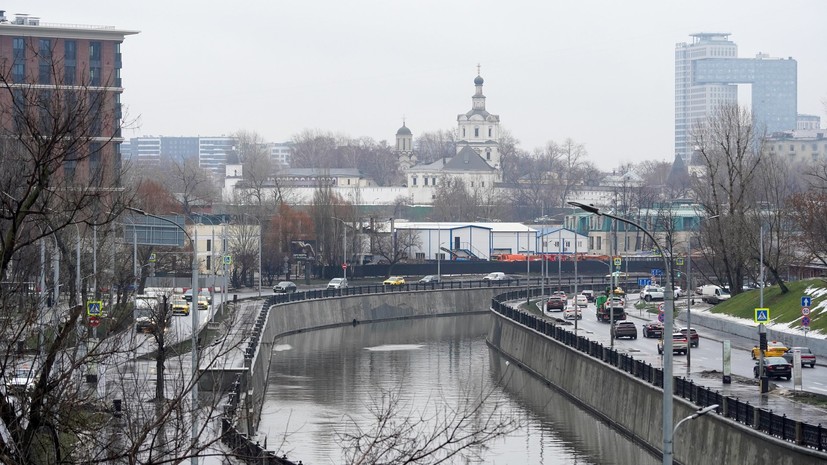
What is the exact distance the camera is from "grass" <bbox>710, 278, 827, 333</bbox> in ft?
199

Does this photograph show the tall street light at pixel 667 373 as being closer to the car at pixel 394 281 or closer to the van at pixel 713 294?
the van at pixel 713 294

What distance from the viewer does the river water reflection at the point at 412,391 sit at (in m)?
39.7

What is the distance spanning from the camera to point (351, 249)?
389 ft

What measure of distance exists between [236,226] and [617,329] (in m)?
51.7

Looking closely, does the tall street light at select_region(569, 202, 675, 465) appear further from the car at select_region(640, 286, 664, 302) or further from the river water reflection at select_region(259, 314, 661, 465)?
the car at select_region(640, 286, 664, 302)

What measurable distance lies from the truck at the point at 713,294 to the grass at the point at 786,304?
818 cm

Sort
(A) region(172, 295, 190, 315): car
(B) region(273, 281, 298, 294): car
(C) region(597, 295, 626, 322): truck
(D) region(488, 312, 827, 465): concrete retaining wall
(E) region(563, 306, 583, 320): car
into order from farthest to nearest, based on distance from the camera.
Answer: (B) region(273, 281, 298, 294): car
(E) region(563, 306, 583, 320): car
(C) region(597, 295, 626, 322): truck
(A) region(172, 295, 190, 315): car
(D) region(488, 312, 827, 465): concrete retaining wall

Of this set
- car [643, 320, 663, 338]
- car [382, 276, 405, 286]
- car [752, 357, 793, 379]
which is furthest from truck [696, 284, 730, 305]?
car [752, 357, 793, 379]

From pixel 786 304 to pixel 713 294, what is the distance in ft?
74.2

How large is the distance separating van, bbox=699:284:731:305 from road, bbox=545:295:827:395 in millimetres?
3669

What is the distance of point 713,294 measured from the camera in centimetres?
8869

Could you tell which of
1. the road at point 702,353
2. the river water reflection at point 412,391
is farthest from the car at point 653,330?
the river water reflection at point 412,391

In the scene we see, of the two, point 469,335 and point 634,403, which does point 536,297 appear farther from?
point 634,403

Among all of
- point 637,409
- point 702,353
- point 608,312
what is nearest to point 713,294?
point 608,312
